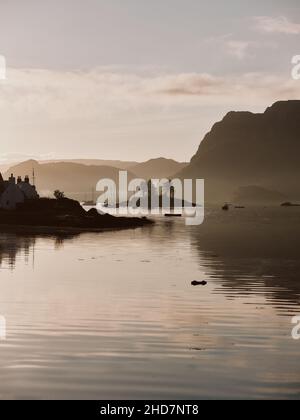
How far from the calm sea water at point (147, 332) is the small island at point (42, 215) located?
82.1 metres

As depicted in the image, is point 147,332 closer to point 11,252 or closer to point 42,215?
point 11,252

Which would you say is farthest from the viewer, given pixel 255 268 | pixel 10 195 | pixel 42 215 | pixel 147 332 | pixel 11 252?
pixel 10 195

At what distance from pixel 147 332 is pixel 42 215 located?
408ft

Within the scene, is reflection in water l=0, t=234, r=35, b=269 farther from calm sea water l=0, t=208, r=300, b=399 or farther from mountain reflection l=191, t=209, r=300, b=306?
mountain reflection l=191, t=209, r=300, b=306

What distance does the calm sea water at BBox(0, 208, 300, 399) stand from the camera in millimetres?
20328

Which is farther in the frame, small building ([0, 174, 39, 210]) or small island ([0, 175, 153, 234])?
small building ([0, 174, 39, 210])

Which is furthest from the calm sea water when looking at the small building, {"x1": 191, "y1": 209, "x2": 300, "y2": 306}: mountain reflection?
the small building

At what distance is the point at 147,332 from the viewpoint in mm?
29109

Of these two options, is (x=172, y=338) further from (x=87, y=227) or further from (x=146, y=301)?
(x=87, y=227)

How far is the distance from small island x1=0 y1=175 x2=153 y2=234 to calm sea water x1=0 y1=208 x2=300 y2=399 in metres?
82.1

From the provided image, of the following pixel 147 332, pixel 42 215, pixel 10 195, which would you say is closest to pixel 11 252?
pixel 147 332

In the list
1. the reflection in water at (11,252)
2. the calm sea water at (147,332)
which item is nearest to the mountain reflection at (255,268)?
the calm sea water at (147,332)
